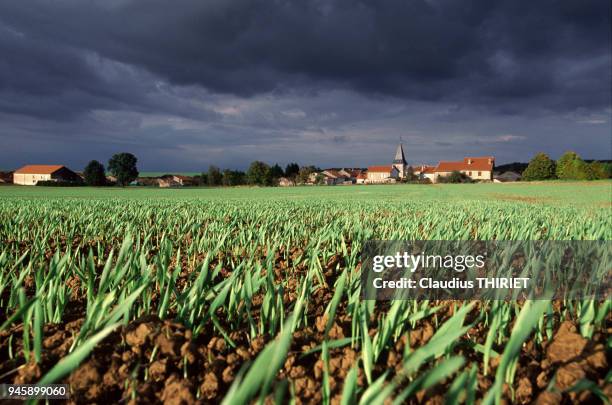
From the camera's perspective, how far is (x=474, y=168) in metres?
109

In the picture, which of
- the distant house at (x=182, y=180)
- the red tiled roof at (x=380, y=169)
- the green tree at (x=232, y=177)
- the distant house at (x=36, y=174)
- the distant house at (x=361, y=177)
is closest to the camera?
the green tree at (x=232, y=177)

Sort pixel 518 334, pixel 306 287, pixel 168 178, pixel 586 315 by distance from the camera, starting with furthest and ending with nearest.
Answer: pixel 168 178 < pixel 306 287 < pixel 586 315 < pixel 518 334

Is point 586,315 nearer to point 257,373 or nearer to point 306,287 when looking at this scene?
point 306,287

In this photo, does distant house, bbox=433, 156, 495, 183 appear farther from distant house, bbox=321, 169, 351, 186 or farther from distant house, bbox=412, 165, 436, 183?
distant house, bbox=321, 169, 351, 186

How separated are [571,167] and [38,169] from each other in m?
136

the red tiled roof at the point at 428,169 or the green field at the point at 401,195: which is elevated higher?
the red tiled roof at the point at 428,169

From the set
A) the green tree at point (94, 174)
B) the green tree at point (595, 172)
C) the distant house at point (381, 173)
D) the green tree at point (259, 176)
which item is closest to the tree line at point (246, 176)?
the green tree at point (259, 176)

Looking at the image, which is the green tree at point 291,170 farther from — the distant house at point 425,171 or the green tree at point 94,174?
the green tree at point 94,174

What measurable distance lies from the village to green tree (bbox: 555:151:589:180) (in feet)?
62.1

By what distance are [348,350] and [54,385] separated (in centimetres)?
104

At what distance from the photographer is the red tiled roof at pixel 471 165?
108875 mm

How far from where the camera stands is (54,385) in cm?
118

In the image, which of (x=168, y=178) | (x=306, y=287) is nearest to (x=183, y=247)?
(x=306, y=287)

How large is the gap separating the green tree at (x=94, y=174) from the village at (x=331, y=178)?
347 centimetres
